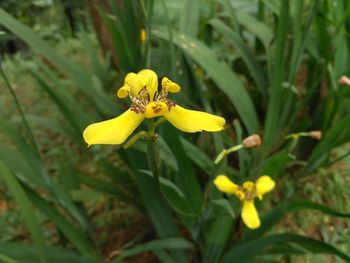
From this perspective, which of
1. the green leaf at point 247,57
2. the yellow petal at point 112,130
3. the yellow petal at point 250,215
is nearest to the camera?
the yellow petal at point 112,130

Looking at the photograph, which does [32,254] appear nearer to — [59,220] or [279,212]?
[59,220]

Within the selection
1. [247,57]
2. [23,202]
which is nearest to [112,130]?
[23,202]

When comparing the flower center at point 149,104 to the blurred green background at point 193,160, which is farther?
the blurred green background at point 193,160

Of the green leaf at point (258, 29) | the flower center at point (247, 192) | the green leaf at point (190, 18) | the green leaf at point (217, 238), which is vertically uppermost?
the green leaf at point (190, 18)

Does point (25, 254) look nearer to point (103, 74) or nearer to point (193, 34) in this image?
point (193, 34)

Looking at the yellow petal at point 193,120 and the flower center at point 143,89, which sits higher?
the flower center at point 143,89

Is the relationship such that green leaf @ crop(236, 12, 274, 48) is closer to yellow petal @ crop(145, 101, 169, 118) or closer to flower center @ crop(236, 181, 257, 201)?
flower center @ crop(236, 181, 257, 201)

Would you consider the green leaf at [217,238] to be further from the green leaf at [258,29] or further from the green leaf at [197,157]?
the green leaf at [258,29]

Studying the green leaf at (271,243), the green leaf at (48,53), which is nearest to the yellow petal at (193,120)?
the green leaf at (271,243)
